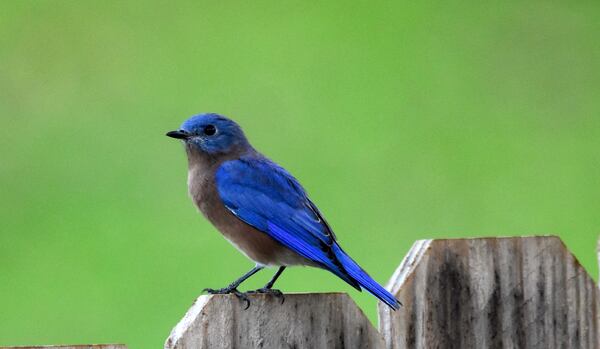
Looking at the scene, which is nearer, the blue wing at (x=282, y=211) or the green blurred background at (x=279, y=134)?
the blue wing at (x=282, y=211)

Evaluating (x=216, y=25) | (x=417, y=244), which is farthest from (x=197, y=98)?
(x=417, y=244)

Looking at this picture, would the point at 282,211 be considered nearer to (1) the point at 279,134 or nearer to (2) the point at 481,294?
(2) the point at 481,294

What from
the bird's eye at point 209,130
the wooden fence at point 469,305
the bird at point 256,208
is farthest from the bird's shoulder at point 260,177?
the wooden fence at point 469,305

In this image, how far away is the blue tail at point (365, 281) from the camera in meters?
4.70

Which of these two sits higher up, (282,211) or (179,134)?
(179,134)

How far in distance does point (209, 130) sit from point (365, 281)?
135 centimetres

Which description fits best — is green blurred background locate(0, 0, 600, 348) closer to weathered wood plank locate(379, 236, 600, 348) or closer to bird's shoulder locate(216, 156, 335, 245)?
bird's shoulder locate(216, 156, 335, 245)

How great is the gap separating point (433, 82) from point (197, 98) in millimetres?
1677

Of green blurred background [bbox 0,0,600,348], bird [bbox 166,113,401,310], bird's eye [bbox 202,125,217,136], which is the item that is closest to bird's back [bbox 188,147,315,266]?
bird [bbox 166,113,401,310]

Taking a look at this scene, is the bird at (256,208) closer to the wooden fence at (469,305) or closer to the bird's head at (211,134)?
the bird's head at (211,134)

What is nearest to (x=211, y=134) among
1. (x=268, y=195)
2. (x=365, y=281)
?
(x=268, y=195)

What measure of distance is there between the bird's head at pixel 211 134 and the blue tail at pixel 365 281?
0.93 metres

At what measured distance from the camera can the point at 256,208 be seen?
5527mm

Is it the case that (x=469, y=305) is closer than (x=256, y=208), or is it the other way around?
(x=469, y=305)
